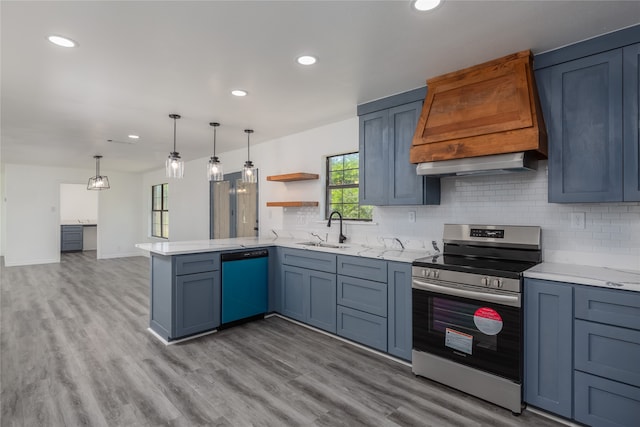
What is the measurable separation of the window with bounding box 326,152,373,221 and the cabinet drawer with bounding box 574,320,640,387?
7.44ft

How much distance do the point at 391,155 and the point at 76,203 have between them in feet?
37.9

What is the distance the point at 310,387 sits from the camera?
2.47 meters

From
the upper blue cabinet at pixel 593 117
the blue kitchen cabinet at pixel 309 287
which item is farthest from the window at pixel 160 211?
the upper blue cabinet at pixel 593 117

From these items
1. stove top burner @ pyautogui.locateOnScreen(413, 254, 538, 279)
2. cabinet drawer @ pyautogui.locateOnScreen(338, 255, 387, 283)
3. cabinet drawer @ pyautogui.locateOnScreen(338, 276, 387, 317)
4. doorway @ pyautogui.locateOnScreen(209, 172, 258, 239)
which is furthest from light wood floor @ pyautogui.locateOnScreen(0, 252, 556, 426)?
doorway @ pyautogui.locateOnScreen(209, 172, 258, 239)

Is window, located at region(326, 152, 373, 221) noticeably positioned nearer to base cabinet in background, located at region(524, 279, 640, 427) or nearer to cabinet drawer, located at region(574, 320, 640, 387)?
base cabinet in background, located at region(524, 279, 640, 427)

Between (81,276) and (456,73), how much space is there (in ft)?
23.7

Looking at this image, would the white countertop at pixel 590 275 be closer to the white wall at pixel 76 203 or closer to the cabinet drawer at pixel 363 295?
the cabinet drawer at pixel 363 295

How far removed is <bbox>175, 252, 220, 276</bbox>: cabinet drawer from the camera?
324 cm

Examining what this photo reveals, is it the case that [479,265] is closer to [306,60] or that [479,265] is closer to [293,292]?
[306,60]

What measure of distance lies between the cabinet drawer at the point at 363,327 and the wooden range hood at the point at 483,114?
142 cm

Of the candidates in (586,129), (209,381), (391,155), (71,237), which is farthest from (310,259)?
(71,237)

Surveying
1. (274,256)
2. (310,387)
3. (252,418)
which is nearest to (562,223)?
(310,387)

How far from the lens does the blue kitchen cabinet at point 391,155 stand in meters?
3.08

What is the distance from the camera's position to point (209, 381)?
256cm
